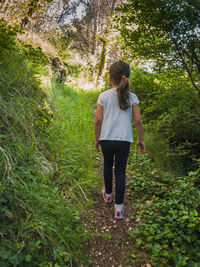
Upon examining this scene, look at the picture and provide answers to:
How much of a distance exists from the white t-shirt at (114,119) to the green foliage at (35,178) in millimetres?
795

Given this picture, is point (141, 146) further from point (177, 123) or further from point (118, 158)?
point (177, 123)

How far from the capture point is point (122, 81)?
2178 mm

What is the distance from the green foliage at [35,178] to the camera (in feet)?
4.67

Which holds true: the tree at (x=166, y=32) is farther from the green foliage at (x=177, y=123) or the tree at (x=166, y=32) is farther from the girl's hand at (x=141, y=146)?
the girl's hand at (x=141, y=146)

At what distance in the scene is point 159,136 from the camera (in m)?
4.14

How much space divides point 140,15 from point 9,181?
141 inches

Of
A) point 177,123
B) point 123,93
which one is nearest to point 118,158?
point 123,93

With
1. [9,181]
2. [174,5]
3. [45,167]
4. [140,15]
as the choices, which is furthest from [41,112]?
[174,5]

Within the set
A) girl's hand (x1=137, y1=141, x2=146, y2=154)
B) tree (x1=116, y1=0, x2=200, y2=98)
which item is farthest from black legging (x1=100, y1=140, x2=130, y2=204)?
tree (x1=116, y1=0, x2=200, y2=98)

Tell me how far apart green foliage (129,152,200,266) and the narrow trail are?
0.29ft

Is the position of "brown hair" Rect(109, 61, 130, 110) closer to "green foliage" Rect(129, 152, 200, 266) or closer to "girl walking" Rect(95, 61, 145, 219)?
"girl walking" Rect(95, 61, 145, 219)

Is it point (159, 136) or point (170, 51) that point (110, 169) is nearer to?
point (159, 136)

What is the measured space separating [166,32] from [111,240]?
140 inches

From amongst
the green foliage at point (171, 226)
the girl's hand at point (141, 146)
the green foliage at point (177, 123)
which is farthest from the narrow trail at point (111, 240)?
the green foliage at point (177, 123)
